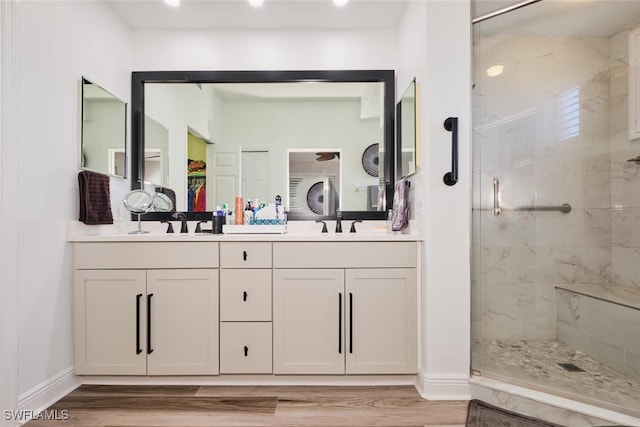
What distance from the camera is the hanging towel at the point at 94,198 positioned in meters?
1.95

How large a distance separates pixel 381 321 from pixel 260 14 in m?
2.14

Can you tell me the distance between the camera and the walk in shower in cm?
191

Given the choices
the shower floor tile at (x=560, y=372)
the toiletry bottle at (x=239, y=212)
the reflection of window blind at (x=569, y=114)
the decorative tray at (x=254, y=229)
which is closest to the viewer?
the shower floor tile at (x=560, y=372)

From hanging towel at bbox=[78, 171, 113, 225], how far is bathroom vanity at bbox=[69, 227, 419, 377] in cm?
14

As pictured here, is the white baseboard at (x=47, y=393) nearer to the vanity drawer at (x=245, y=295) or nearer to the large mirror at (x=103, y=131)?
the vanity drawer at (x=245, y=295)

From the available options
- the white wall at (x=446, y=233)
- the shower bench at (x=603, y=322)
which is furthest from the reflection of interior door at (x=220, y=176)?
the shower bench at (x=603, y=322)

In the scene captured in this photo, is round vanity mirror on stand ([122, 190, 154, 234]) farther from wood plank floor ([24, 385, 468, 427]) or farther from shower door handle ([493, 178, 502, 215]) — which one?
shower door handle ([493, 178, 502, 215])

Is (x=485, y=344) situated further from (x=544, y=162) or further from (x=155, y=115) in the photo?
(x=155, y=115)

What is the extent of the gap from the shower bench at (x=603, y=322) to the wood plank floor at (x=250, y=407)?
88 centimetres

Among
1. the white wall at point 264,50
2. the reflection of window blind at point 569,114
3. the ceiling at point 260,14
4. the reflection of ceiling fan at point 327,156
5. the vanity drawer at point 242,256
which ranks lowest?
the vanity drawer at point 242,256

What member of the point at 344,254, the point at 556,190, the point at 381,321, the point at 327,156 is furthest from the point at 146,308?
the point at 556,190

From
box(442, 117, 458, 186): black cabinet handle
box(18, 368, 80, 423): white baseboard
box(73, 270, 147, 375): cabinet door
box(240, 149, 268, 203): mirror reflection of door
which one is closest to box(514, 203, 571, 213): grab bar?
box(442, 117, 458, 186): black cabinet handle

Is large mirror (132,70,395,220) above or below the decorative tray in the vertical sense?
above

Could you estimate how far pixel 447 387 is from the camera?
5.99 feet
